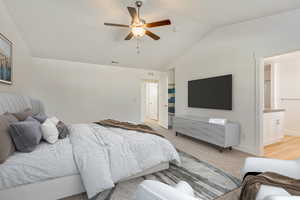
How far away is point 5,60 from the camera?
240cm

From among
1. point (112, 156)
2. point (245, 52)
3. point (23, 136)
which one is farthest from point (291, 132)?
point (23, 136)

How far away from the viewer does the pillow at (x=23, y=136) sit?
1.50 meters

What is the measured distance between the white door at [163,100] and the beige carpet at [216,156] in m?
1.72

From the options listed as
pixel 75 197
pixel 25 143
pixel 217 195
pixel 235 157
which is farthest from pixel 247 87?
pixel 25 143

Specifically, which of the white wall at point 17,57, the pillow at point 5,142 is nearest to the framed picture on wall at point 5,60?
the white wall at point 17,57

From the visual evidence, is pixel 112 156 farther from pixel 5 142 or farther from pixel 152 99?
pixel 152 99

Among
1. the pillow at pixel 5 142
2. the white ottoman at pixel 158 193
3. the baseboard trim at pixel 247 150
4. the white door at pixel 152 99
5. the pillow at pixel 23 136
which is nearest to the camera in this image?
the white ottoman at pixel 158 193

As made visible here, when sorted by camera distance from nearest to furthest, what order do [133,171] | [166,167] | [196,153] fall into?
[133,171], [166,167], [196,153]

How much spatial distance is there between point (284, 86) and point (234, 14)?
3.19 m

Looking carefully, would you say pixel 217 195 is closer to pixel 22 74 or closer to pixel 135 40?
pixel 135 40

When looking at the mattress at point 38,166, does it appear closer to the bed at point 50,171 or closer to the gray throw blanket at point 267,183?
the bed at point 50,171

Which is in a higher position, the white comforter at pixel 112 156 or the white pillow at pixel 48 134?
the white pillow at pixel 48 134

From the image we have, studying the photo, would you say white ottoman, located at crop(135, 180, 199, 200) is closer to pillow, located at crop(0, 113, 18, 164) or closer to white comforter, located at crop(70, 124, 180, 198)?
white comforter, located at crop(70, 124, 180, 198)

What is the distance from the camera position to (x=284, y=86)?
4.37 meters
